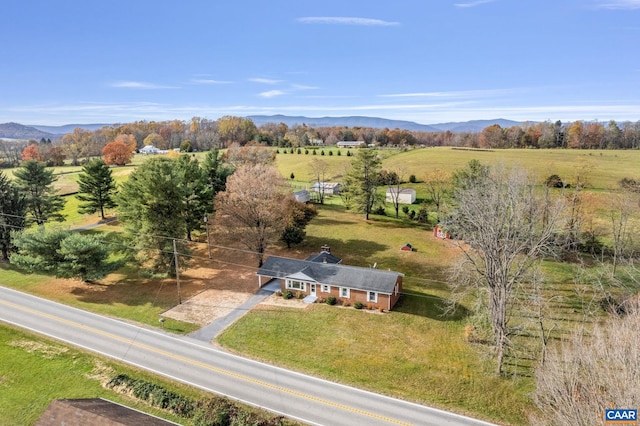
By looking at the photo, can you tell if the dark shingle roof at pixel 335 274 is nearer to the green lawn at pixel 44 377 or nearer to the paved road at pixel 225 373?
the paved road at pixel 225 373

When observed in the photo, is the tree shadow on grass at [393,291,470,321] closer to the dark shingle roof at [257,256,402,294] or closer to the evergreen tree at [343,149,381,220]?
the dark shingle roof at [257,256,402,294]

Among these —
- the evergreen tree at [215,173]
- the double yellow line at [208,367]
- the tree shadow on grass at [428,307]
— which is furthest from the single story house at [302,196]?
the double yellow line at [208,367]

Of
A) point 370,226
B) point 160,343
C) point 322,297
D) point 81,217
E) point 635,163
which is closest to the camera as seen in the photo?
point 160,343

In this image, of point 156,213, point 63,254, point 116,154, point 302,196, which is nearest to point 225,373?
point 156,213

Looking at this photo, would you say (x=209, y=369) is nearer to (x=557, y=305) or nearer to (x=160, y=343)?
(x=160, y=343)

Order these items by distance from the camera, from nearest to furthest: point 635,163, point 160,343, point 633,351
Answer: point 633,351, point 160,343, point 635,163

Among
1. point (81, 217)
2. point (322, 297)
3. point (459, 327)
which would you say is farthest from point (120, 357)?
point (81, 217)

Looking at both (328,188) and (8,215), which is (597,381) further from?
(328,188)
